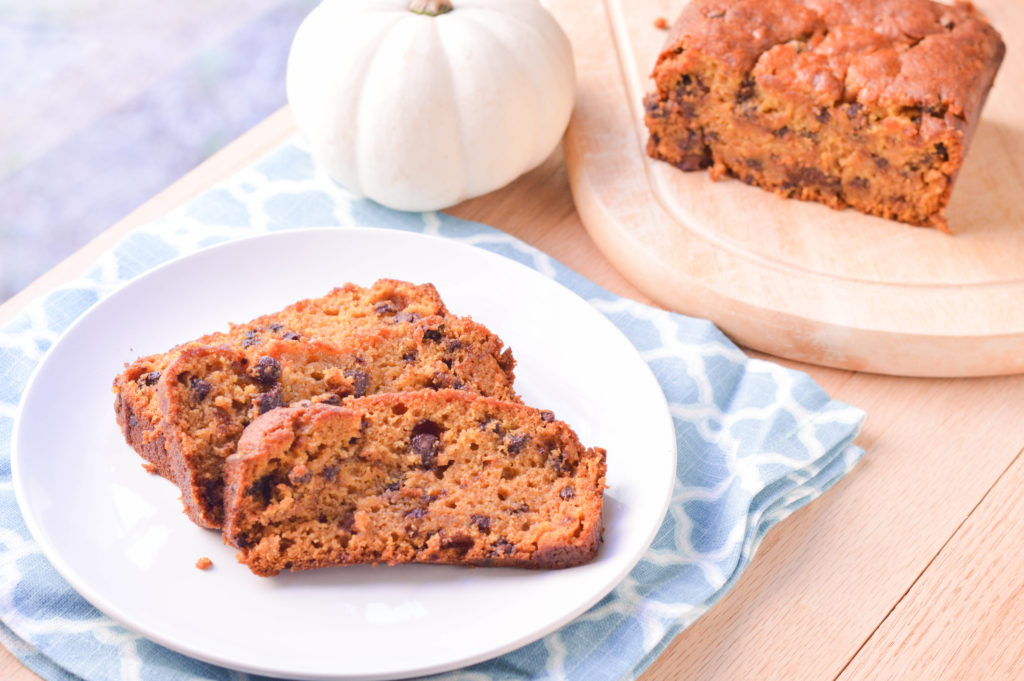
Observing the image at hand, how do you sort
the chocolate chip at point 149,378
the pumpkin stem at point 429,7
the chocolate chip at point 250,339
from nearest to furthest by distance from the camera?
the chocolate chip at point 149,378, the chocolate chip at point 250,339, the pumpkin stem at point 429,7

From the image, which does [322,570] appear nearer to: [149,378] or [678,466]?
[149,378]

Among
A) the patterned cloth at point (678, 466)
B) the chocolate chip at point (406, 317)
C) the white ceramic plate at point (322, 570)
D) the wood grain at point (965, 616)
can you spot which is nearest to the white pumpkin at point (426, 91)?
the patterned cloth at point (678, 466)

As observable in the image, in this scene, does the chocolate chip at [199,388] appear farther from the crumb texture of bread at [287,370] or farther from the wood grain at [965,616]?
the wood grain at [965,616]

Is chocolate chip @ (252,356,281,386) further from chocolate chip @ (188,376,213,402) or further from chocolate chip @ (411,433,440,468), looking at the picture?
chocolate chip @ (411,433,440,468)

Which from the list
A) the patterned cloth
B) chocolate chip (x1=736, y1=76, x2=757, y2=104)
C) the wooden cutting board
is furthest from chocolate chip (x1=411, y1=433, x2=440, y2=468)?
chocolate chip (x1=736, y1=76, x2=757, y2=104)

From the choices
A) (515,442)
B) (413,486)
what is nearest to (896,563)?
(515,442)

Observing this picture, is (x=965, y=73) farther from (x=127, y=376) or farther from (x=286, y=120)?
(x=127, y=376)
